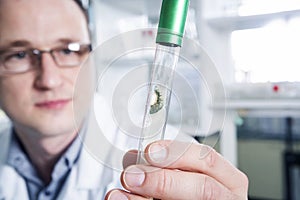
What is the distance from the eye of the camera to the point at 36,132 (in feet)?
2.34

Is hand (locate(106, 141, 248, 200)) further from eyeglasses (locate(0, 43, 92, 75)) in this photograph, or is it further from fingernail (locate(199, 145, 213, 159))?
eyeglasses (locate(0, 43, 92, 75))

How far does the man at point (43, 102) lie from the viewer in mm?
666

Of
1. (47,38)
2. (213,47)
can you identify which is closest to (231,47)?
(213,47)

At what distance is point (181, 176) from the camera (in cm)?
36

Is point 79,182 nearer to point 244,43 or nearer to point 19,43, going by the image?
point 19,43

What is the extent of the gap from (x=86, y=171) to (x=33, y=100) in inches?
7.6

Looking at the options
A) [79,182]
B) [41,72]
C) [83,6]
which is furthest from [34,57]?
[79,182]

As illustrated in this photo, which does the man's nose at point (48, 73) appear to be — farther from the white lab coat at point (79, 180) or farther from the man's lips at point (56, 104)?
the white lab coat at point (79, 180)

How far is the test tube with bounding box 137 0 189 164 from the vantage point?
27 centimetres

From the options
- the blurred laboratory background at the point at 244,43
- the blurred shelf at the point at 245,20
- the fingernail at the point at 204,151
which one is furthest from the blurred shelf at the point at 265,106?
the fingernail at the point at 204,151

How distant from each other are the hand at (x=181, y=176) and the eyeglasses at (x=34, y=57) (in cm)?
40

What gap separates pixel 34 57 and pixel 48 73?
0.05 metres

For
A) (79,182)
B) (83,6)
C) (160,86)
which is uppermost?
(83,6)

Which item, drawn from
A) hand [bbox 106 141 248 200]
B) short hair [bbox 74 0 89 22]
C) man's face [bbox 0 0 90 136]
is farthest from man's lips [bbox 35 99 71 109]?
hand [bbox 106 141 248 200]
